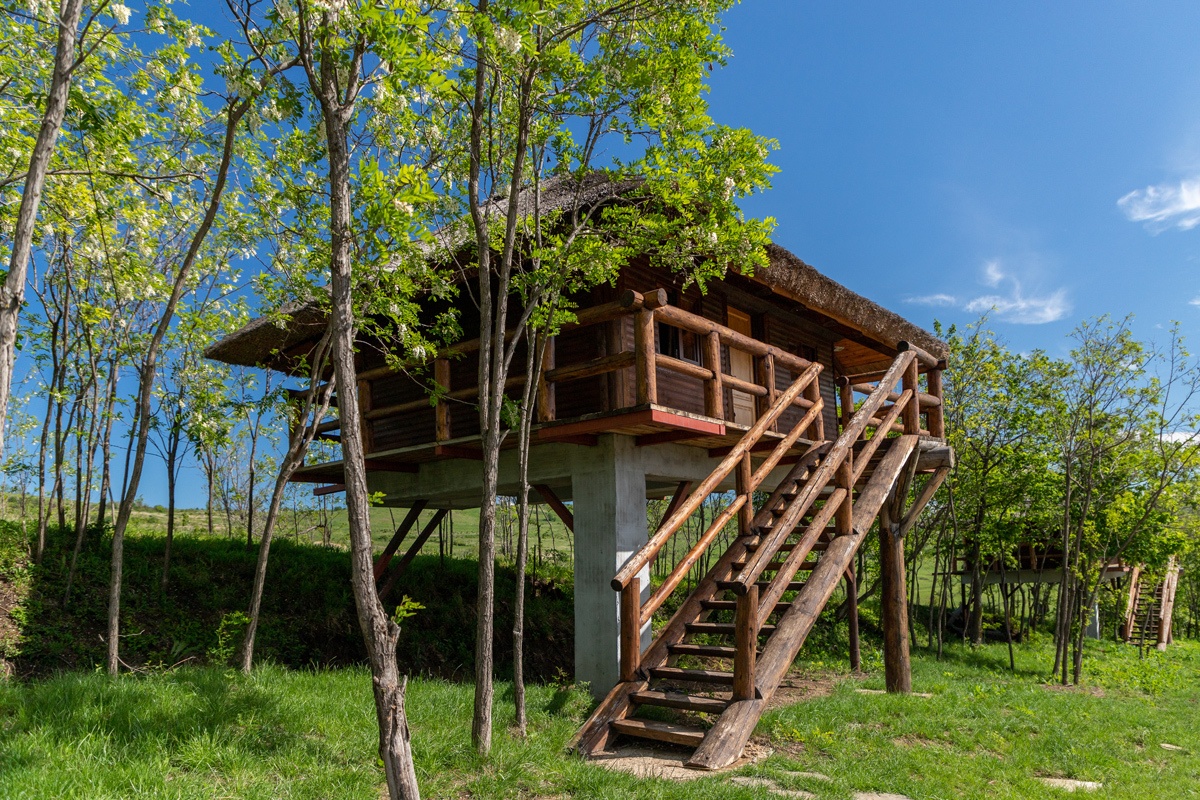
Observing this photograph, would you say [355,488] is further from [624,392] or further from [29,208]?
[624,392]

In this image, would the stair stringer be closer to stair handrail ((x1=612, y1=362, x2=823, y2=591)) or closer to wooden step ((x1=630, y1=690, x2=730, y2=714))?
wooden step ((x1=630, y1=690, x2=730, y2=714))

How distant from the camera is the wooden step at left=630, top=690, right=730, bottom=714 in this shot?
18.4 feet

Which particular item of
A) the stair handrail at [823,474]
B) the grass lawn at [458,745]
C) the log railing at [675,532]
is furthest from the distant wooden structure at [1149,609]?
the log railing at [675,532]

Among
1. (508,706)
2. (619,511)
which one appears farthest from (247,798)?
(619,511)

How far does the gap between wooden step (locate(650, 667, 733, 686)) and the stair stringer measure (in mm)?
293

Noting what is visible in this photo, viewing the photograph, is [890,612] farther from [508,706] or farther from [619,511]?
[508,706]

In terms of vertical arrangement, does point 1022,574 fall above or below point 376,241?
below

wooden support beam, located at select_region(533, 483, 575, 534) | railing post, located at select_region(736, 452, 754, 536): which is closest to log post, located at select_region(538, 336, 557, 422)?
wooden support beam, located at select_region(533, 483, 575, 534)

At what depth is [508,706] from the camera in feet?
19.9

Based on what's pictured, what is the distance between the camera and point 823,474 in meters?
7.02

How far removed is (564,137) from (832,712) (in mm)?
5426

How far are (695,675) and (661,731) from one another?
577 mm

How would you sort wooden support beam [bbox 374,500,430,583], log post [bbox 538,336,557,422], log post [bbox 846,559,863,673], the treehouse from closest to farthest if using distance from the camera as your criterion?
the treehouse, log post [bbox 538,336,557,422], wooden support beam [bbox 374,500,430,583], log post [bbox 846,559,863,673]

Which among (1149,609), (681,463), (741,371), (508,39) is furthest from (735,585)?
(1149,609)
